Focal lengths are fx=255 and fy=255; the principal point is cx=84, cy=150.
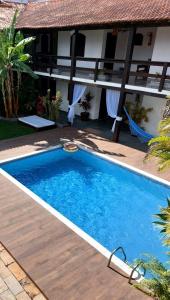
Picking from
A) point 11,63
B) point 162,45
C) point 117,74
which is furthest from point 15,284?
point 162,45

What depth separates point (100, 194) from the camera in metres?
10.7

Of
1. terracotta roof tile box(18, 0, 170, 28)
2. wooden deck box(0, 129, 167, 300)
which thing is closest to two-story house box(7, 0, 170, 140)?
terracotta roof tile box(18, 0, 170, 28)

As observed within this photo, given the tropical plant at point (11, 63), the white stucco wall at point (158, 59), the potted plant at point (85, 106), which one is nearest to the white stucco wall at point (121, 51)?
the white stucco wall at point (158, 59)

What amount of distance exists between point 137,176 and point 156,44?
8.20 m

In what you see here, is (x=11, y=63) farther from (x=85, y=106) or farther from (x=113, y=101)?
(x=113, y=101)

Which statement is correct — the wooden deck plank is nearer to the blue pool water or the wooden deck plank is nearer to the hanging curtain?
the blue pool water

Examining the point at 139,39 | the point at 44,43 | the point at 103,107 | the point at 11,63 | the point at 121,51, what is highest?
the point at 139,39

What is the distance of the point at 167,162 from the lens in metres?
3.86

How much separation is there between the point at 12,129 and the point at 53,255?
1119 centimetres

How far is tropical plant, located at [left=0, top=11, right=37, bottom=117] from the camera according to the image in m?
15.6

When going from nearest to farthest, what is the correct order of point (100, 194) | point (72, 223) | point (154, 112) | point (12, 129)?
point (72, 223), point (100, 194), point (154, 112), point (12, 129)

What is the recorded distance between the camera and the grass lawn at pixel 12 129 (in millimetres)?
15386

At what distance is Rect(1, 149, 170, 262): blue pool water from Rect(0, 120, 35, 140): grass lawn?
3.27m

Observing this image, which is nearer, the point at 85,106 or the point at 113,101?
the point at 113,101
